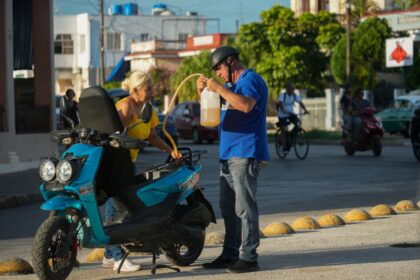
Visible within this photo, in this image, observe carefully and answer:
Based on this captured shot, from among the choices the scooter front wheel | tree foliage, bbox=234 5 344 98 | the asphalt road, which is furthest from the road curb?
Result: tree foliage, bbox=234 5 344 98

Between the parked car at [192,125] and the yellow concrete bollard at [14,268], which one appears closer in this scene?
the yellow concrete bollard at [14,268]

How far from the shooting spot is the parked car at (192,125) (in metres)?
37.5

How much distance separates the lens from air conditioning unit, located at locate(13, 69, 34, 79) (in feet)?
76.9

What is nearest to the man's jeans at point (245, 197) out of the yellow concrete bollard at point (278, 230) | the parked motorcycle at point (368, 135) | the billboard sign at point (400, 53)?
the yellow concrete bollard at point (278, 230)

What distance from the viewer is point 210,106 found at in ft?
30.0

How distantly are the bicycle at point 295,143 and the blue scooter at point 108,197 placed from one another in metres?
16.5

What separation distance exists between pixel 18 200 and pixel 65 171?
876cm

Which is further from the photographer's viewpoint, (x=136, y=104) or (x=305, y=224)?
(x=305, y=224)

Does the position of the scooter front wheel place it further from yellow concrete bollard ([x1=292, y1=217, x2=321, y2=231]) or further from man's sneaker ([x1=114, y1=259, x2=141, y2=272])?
yellow concrete bollard ([x1=292, y1=217, x2=321, y2=231])

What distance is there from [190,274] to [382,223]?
148 inches

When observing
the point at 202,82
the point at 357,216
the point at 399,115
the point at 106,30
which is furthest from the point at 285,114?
the point at 106,30

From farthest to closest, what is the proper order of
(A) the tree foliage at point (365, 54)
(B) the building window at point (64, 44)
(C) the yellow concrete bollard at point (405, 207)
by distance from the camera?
(B) the building window at point (64, 44) < (A) the tree foliage at point (365, 54) < (C) the yellow concrete bollard at point (405, 207)

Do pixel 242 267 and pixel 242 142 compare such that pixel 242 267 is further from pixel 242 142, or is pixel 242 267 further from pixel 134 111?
pixel 134 111

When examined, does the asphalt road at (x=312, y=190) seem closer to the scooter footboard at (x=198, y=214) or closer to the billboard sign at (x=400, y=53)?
the scooter footboard at (x=198, y=214)
